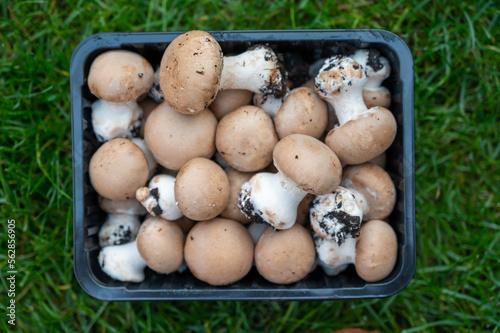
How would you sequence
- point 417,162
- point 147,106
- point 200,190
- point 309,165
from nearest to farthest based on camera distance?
point 309,165 < point 200,190 < point 147,106 < point 417,162

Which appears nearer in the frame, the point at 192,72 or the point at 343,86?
the point at 192,72

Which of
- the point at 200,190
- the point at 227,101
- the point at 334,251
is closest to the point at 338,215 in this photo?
the point at 334,251

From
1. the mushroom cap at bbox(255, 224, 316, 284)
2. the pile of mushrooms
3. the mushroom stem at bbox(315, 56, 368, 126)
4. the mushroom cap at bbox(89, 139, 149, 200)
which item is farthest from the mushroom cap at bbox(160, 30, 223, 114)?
the mushroom cap at bbox(255, 224, 316, 284)

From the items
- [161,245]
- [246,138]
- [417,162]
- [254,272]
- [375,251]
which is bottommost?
[254,272]

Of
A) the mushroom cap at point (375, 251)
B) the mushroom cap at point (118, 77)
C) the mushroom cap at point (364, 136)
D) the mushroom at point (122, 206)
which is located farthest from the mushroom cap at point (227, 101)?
the mushroom cap at point (375, 251)

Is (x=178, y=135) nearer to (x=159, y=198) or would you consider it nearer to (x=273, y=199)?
(x=159, y=198)

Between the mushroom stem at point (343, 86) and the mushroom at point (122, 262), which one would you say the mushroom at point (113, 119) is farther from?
the mushroom stem at point (343, 86)

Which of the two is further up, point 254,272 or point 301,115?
point 301,115
